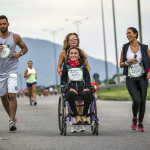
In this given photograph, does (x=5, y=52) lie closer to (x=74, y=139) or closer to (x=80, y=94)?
(x=80, y=94)

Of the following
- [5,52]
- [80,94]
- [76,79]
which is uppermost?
[5,52]

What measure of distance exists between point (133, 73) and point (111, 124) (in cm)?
205

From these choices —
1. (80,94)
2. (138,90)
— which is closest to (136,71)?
(138,90)

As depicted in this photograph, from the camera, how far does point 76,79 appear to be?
32.8 feet

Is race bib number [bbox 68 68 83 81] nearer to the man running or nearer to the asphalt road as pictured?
the asphalt road

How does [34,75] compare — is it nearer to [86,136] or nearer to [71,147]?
[86,136]

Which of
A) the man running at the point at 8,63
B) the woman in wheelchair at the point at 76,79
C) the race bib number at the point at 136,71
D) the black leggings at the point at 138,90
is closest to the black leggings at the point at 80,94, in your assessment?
the woman in wheelchair at the point at 76,79

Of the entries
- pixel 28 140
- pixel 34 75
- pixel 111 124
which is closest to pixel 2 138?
pixel 28 140

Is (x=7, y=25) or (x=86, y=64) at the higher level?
(x=7, y=25)

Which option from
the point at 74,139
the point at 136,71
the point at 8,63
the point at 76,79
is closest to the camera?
the point at 74,139

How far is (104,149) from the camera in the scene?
7.58 meters

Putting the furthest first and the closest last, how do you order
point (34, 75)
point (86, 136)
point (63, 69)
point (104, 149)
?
point (34, 75) < point (63, 69) < point (86, 136) < point (104, 149)

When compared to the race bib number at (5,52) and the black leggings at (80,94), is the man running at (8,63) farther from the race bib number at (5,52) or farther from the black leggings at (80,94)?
the black leggings at (80,94)

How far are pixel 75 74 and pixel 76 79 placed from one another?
3.8 inches
